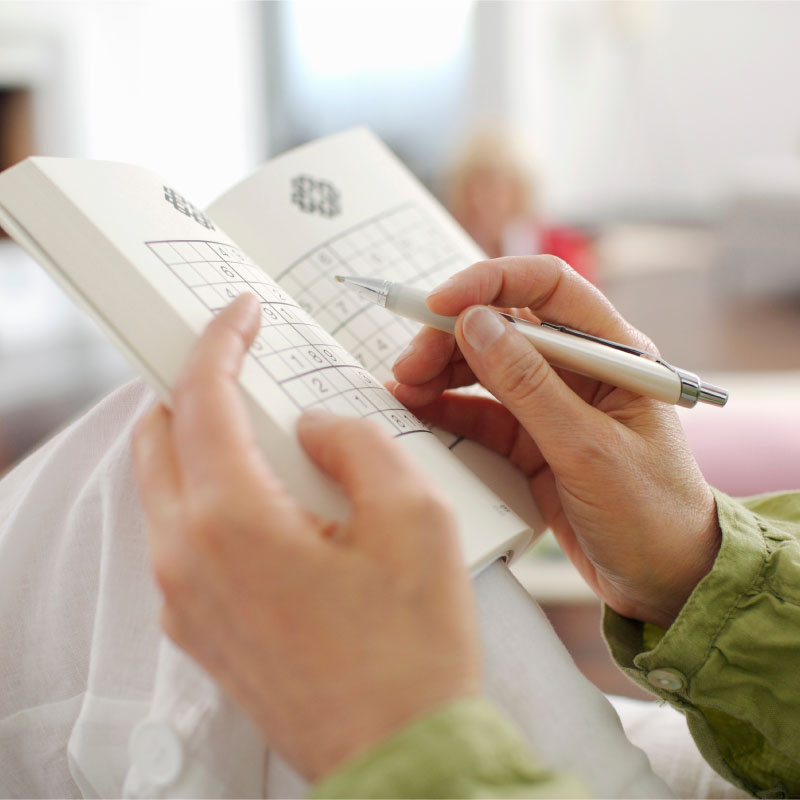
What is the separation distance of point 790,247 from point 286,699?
122 inches

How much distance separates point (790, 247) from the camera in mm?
2930

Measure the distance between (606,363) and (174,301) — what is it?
23 centimetres

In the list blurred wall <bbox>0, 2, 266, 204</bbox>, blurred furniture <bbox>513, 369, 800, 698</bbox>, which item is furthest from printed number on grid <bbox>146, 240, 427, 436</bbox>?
blurred wall <bbox>0, 2, 266, 204</bbox>

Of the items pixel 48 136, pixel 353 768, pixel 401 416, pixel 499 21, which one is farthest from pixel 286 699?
pixel 499 21

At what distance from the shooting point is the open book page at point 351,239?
0.52m

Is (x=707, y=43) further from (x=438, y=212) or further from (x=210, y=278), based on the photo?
(x=210, y=278)

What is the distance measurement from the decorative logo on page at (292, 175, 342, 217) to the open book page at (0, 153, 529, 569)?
161 millimetres

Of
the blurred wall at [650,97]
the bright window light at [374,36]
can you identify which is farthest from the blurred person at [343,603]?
the blurred wall at [650,97]

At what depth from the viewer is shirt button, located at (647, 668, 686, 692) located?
42 cm

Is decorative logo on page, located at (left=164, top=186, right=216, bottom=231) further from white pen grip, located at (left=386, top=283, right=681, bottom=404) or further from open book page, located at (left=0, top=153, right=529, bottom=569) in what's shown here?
white pen grip, located at (left=386, top=283, right=681, bottom=404)

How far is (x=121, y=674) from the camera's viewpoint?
1.16 ft

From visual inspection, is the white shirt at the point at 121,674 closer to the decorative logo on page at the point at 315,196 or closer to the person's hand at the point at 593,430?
the person's hand at the point at 593,430

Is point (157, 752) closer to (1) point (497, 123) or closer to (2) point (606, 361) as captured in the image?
(2) point (606, 361)

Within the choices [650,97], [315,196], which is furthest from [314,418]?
[650,97]
